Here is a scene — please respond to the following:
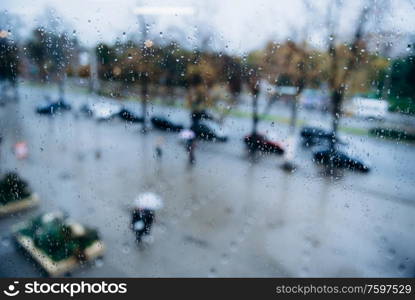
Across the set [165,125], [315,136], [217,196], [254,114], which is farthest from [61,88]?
[315,136]

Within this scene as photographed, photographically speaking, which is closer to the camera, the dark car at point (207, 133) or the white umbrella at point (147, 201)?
the dark car at point (207, 133)

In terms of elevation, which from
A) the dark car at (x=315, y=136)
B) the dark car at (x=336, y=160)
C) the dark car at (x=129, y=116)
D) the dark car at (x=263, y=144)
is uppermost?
the dark car at (x=129, y=116)

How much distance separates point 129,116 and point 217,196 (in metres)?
1.01

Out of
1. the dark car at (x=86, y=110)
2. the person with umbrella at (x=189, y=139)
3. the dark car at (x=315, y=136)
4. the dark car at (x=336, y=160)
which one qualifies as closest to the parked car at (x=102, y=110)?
the dark car at (x=86, y=110)

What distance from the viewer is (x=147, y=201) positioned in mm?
2004

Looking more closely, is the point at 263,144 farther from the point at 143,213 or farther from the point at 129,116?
the point at 143,213

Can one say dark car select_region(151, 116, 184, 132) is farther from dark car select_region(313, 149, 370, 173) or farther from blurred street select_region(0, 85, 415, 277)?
dark car select_region(313, 149, 370, 173)

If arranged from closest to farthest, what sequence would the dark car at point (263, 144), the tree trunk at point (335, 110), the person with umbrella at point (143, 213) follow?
the tree trunk at point (335, 110) → the dark car at point (263, 144) → the person with umbrella at point (143, 213)

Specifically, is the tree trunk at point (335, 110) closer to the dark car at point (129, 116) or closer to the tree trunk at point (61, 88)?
the dark car at point (129, 116)

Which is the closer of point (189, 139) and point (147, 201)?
point (189, 139)

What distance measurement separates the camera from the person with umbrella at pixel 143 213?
1981 millimetres

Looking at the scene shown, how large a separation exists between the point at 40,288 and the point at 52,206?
779 millimetres

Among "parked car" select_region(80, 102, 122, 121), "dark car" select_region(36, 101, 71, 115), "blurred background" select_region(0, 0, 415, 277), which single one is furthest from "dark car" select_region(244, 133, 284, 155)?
"dark car" select_region(36, 101, 71, 115)

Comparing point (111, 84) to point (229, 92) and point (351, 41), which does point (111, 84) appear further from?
point (351, 41)
